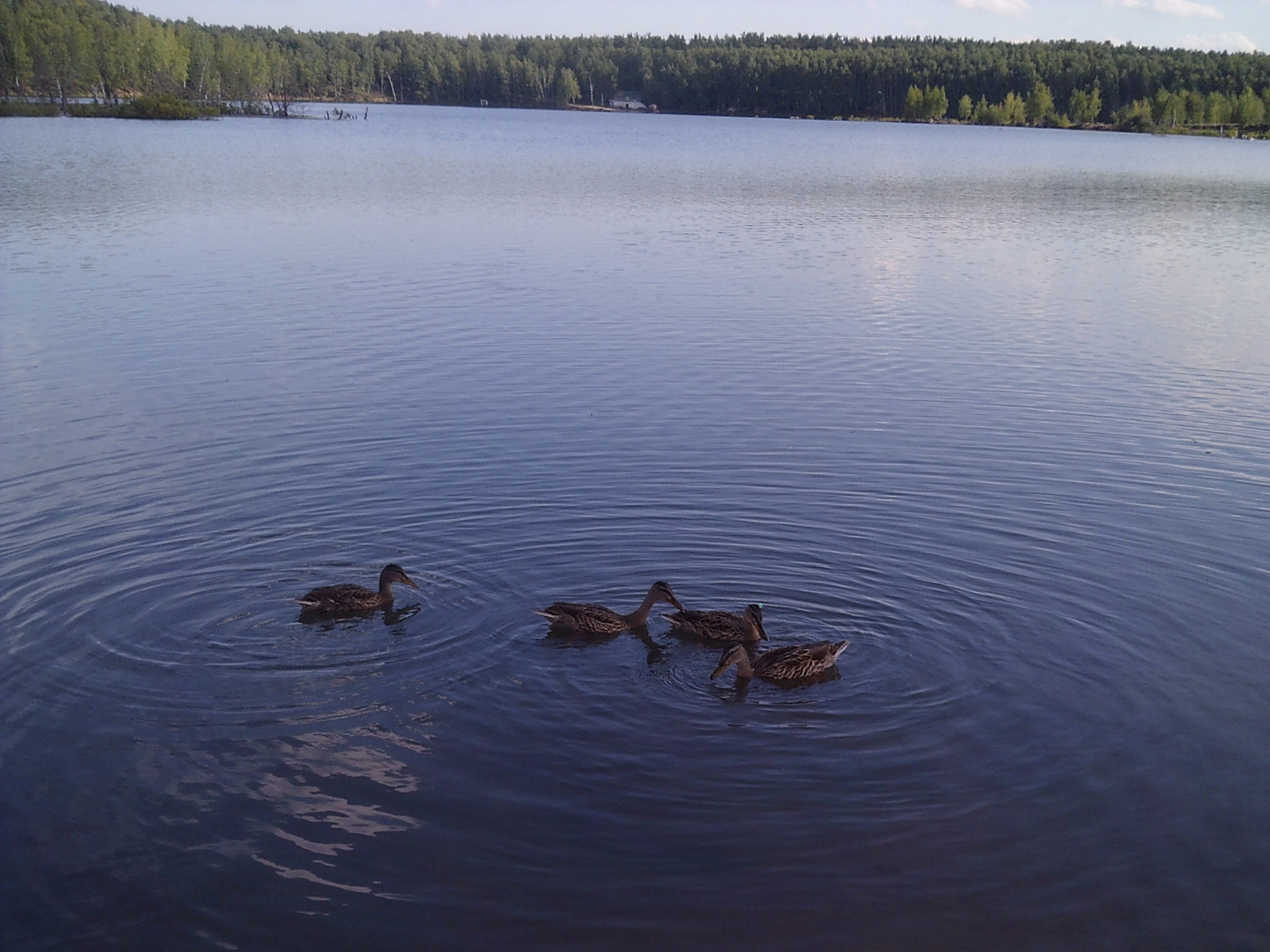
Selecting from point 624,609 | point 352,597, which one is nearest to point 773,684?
point 624,609

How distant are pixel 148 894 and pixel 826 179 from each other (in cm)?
6273

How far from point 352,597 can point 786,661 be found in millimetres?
4125

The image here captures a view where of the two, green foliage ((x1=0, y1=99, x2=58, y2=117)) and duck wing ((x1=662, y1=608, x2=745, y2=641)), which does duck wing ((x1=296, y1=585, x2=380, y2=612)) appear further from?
green foliage ((x1=0, y1=99, x2=58, y2=117))

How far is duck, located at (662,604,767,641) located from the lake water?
0.25 m

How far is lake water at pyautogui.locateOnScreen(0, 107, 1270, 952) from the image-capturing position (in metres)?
7.45

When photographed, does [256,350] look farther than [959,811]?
Yes

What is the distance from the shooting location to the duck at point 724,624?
10664mm

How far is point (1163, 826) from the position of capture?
26.7 feet

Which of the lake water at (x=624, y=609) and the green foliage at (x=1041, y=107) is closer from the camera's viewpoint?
the lake water at (x=624, y=609)

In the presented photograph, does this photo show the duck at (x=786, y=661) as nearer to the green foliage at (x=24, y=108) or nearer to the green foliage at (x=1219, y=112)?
the green foliage at (x=24, y=108)

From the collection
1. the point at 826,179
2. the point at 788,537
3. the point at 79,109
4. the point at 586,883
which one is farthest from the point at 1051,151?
the point at 586,883

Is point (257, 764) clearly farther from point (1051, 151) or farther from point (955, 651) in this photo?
point (1051, 151)

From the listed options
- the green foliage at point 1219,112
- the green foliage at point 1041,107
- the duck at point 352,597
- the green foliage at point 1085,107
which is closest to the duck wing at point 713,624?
the duck at point 352,597

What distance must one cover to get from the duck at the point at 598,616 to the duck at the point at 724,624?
24 cm
